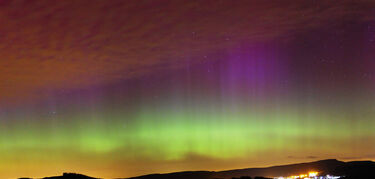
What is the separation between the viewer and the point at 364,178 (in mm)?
83438

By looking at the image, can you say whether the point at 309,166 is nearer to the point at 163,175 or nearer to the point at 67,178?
the point at 163,175

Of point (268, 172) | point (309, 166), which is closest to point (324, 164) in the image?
point (309, 166)

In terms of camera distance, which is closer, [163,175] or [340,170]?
[340,170]

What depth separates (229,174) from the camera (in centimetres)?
14388

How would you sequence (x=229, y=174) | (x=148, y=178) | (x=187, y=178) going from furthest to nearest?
(x=229, y=174)
(x=187, y=178)
(x=148, y=178)

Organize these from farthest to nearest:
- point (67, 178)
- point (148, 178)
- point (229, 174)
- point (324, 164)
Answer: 1. point (324, 164)
2. point (229, 174)
3. point (148, 178)
4. point (67, 178)

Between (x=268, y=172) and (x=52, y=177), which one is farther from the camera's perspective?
(x=268, y=172)

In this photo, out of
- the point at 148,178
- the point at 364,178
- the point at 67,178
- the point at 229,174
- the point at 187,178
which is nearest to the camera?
the point at 67,178

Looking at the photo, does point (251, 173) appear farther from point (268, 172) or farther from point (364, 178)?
point (364, 178)

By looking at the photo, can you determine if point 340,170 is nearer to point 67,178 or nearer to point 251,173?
point 251,173

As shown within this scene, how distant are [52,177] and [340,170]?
81439mm

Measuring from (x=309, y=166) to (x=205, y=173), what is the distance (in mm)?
37273

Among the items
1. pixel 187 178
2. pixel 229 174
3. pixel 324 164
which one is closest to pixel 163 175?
pixel 187 178

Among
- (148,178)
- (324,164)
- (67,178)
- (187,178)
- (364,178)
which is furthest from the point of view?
(324,164)
